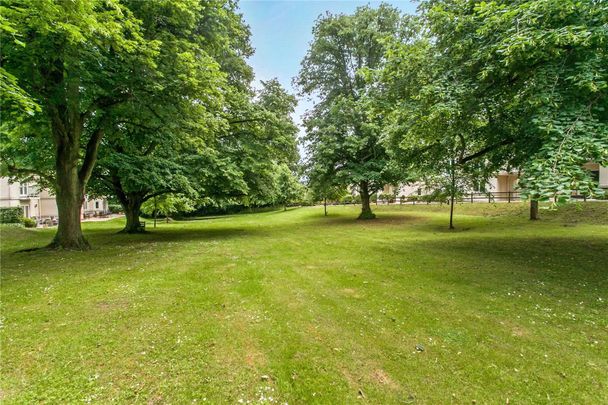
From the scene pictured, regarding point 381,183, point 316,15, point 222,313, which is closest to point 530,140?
point 222,313

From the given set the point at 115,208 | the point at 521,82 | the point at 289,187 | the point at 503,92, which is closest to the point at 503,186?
the point at 289,187

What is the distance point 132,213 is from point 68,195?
8.84 metres

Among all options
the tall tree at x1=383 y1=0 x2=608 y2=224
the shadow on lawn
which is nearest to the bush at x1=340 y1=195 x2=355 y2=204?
the shadow on lawn

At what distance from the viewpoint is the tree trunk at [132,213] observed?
19.4 meters

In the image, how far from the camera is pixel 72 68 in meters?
8.70

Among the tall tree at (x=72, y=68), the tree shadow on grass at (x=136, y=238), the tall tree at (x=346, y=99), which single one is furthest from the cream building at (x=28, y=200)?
the tall tree at (x=346, y=99)

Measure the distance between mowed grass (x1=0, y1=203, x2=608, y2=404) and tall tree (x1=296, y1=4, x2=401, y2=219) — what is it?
49.2 feet

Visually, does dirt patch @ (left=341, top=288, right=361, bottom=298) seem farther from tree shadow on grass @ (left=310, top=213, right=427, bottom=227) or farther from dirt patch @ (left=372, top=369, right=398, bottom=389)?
tree shadow on grass @ (left=310, top=213, right=427, bottom=227)

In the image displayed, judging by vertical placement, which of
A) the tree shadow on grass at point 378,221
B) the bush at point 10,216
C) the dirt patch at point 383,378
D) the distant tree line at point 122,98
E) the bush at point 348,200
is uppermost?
the distant tree line at point 122,98

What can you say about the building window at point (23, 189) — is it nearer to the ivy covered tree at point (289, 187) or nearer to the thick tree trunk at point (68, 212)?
the ivy covered tree at point (289, 187)

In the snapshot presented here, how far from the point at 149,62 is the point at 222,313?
7544 mm

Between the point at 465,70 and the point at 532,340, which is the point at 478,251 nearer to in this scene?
the point at 465,70

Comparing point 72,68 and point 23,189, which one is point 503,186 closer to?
point 72,68

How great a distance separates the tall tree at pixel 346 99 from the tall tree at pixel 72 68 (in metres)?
15.4
